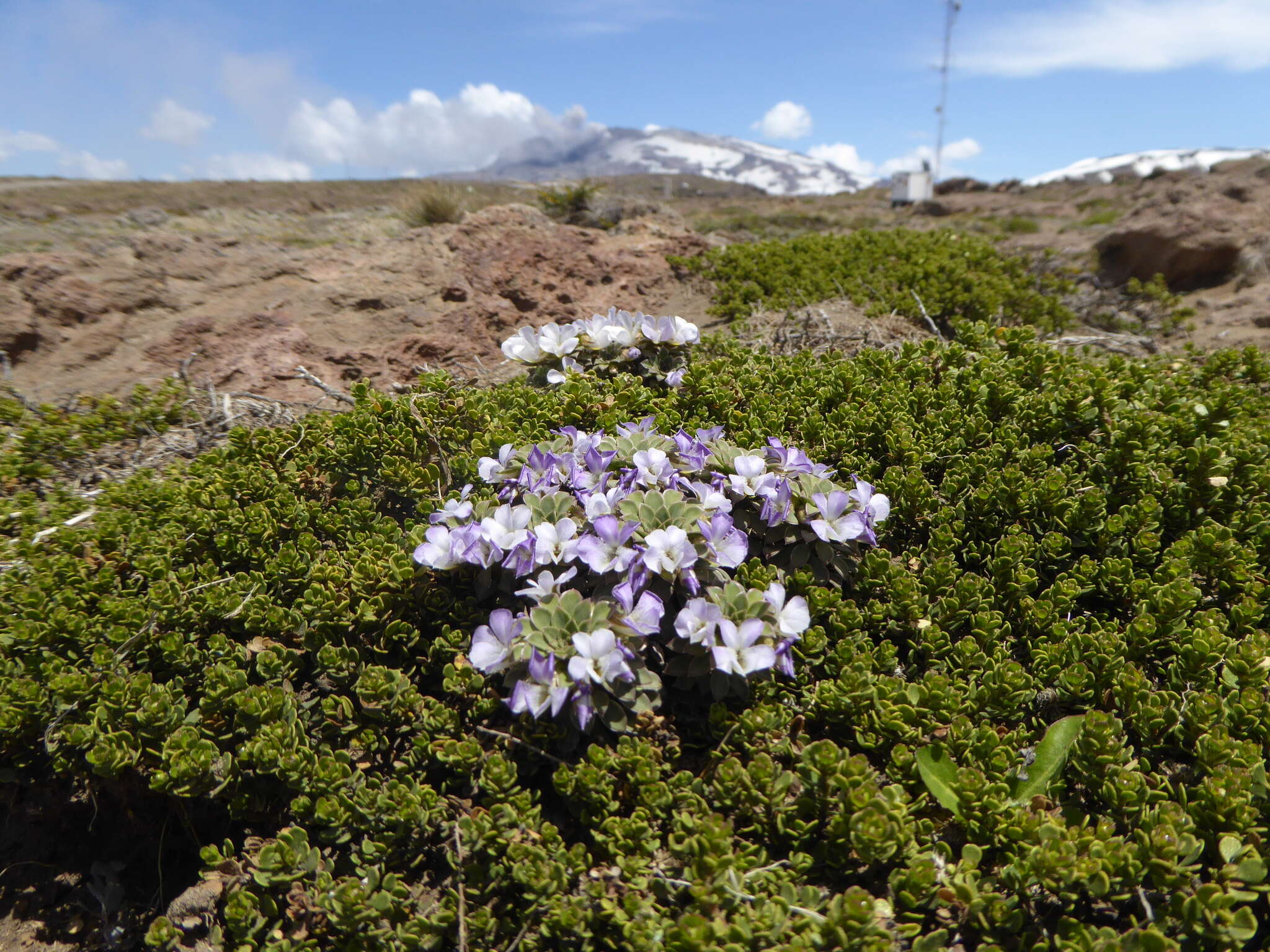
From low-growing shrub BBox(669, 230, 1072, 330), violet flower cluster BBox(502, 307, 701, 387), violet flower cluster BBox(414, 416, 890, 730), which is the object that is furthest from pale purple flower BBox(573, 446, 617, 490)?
low-growing shrub BBox(669, 230, 1072, 330)

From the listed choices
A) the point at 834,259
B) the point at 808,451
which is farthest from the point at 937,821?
the point at 834,259

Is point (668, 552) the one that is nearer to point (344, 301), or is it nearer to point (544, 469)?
point (544, 469)

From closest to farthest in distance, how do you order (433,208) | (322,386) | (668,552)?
(668,552) → (322,386) → (433,208)

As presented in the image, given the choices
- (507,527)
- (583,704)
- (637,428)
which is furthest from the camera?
(637,428)

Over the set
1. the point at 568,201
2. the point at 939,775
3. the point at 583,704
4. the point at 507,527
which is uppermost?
the point at 568,201

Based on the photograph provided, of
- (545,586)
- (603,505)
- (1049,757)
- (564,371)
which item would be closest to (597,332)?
(564,371)
